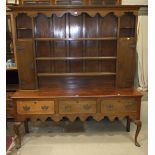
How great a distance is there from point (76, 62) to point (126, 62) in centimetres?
71

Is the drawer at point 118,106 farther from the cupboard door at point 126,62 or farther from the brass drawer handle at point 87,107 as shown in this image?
the cupboard door at point 126,62

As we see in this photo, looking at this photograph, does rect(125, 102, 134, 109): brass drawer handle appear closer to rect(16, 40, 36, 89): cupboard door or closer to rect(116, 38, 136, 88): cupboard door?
rect(116, 38, 136, 88): cupboard door

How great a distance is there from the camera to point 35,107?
2.72 meters

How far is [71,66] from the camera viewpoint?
3.23m

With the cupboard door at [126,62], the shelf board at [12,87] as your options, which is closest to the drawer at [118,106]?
the cupboard door at [126,62]

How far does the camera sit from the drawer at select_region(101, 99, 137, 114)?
2746 mm

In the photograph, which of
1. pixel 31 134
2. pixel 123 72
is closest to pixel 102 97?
pixel 123 72

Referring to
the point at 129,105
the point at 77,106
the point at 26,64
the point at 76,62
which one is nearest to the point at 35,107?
the point at 77,106

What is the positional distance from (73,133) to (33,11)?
1754 mm

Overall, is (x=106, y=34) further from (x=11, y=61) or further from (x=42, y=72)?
(x=11, y=61)

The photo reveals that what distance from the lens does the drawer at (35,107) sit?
8.89ft

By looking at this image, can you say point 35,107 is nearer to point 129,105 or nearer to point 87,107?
point 87,107

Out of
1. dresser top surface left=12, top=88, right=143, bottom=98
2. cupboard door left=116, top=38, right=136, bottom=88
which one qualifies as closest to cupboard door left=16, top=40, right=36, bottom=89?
dresser top surface left=12, top=88, right=143, bottom=98

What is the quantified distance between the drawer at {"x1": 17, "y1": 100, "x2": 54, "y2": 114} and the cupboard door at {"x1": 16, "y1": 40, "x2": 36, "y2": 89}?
1.30 feet
